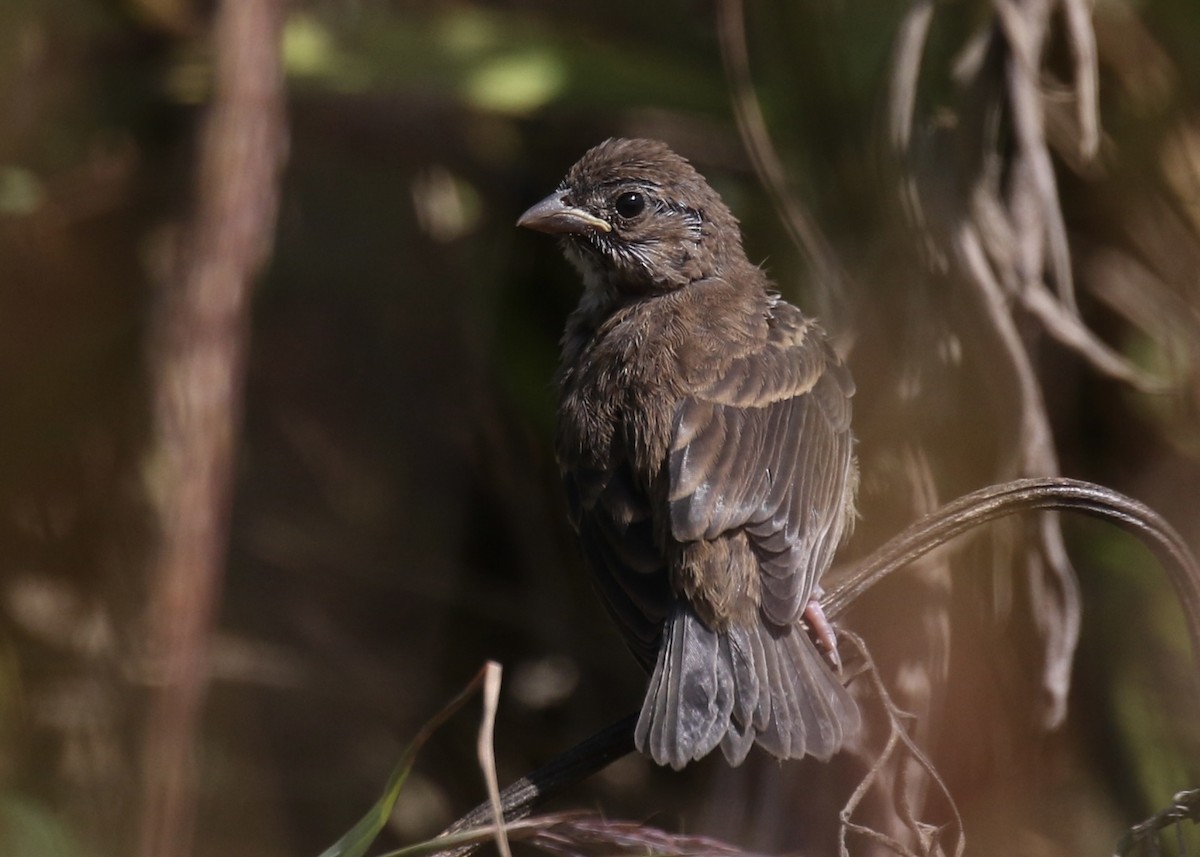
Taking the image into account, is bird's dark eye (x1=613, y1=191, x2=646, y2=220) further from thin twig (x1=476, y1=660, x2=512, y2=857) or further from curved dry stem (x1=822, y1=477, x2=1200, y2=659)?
thin twig (x1=476, y1=660, x2=512, y2=857)

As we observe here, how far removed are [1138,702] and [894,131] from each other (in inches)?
70.0

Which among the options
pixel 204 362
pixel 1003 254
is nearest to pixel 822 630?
pixel 1003 254

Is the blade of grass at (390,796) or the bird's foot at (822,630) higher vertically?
the bird's foot at (822,630)

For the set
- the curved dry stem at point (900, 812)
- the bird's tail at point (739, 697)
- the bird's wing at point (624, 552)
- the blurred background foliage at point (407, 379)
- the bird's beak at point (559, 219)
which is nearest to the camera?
the curved dry stem at point (900, 812)

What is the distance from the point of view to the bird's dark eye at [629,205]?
13.1ft

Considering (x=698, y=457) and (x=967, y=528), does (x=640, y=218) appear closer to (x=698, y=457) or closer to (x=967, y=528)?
(x=698, y=457)

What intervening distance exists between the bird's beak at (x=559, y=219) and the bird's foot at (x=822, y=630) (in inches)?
51.1

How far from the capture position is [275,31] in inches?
136

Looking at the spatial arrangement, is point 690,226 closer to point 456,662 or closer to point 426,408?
point 426,408

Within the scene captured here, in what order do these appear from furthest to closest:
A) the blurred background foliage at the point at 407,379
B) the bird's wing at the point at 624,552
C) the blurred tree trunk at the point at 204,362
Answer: the blurred background foliage at the point at 407,379 → the bird's wing at the point at 624,552 → the blurred tree trunk at the point at 204,362

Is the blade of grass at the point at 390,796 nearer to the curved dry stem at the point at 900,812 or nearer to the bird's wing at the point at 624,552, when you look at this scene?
the curved dry stem at the point at 900,812

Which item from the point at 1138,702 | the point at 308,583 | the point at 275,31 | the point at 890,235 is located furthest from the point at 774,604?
the point at 308,583

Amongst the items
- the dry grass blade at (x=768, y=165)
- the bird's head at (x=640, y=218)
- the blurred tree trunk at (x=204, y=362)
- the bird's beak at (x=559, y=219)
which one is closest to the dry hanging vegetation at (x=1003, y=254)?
the dry grass blade at (x=768, y=165)

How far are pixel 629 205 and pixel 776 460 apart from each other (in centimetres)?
100
